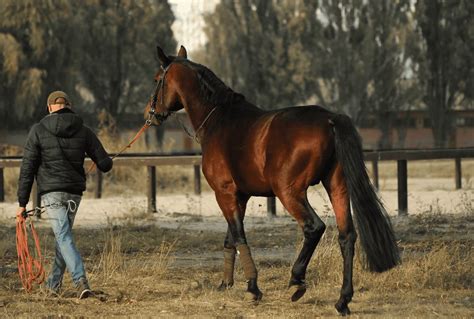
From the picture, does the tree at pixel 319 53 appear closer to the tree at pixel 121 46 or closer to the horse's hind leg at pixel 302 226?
the tree at pixel 121 46

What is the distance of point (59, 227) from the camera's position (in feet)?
25.6

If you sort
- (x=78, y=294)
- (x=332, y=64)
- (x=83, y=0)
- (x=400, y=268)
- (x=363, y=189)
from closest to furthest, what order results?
(x=363, y=189), (x=78, y=294), (x=400, y=268), (x=83, y=0), (x=332, y=64)

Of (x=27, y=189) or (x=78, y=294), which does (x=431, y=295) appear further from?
(x=27, y=189)

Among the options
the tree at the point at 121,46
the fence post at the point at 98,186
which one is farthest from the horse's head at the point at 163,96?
the tree at the point at 121,46

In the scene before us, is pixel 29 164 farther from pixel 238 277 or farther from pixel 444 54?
pixel 444 54

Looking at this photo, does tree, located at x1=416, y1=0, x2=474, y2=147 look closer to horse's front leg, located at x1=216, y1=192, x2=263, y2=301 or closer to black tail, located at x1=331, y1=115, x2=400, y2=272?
horse's front leg, located at x1=216, y1=192, x2=263, y2=301

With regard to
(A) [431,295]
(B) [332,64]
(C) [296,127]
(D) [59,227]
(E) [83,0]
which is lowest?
(A) [431,295]

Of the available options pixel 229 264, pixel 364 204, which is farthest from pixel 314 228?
pixel 229 264

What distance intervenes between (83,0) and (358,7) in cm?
1381

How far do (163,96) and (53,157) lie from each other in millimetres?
1367

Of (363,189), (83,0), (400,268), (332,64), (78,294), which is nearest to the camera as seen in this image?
(363,189)

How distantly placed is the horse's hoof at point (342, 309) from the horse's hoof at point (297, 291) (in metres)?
0.48

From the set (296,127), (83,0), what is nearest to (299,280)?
(296,127)

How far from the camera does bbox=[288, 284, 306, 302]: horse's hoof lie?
7.53 m
